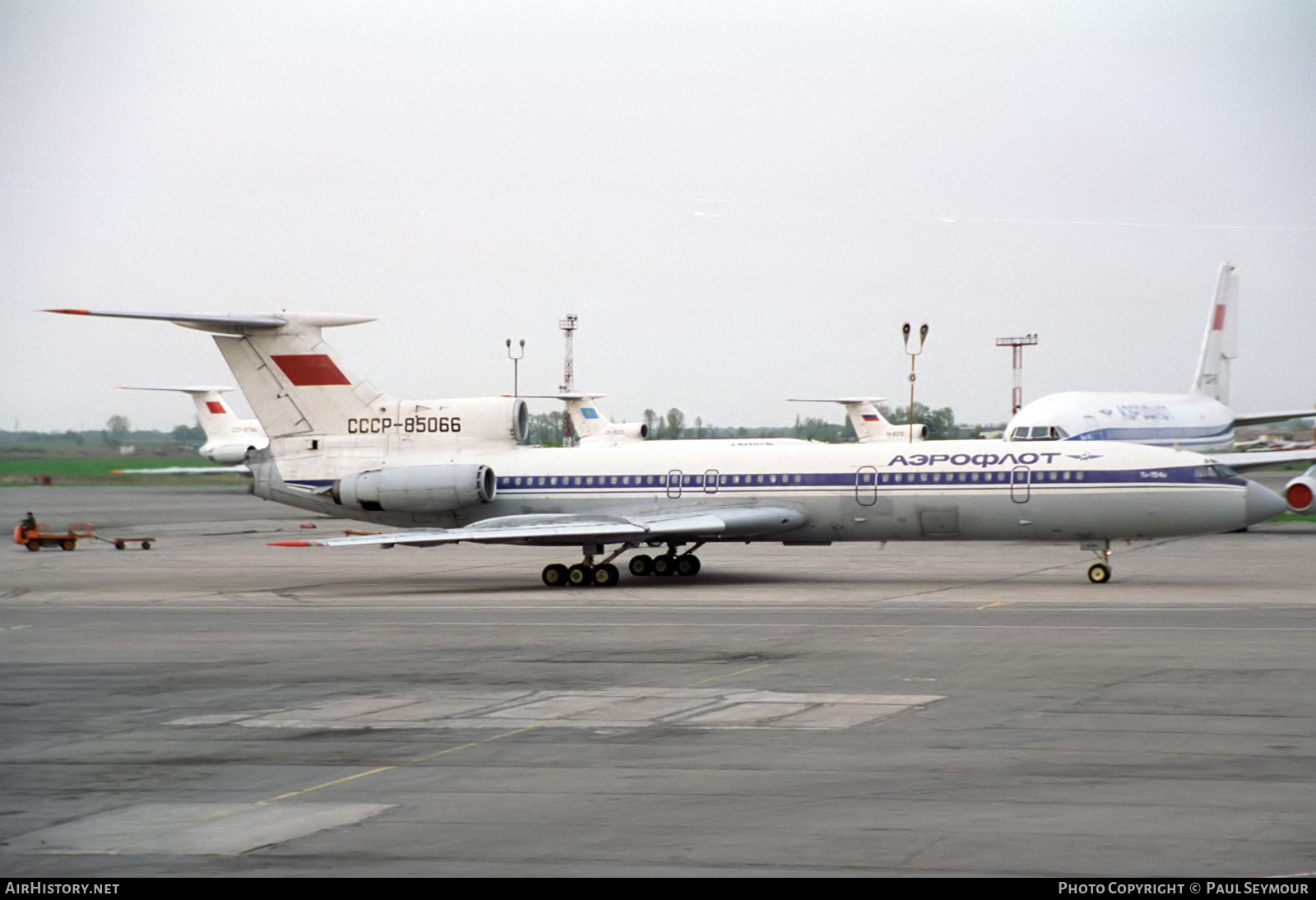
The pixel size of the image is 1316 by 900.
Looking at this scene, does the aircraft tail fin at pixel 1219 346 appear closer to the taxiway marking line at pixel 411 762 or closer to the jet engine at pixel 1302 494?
the jet engine at pixel 1302 494

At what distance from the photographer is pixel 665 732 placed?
14914 millimetres

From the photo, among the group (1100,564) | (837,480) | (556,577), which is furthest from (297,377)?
(1100,564)

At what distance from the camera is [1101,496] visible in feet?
108

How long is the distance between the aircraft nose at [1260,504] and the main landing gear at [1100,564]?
3.20m

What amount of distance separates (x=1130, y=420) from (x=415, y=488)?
1391 inches

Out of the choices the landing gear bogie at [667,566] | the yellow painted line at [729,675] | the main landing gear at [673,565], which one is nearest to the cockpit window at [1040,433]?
the main landing gear at [673,565]

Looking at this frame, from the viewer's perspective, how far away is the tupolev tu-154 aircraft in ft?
108

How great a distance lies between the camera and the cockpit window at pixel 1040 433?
54.4m

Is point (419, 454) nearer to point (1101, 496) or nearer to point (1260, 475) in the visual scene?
point (1101, 496)

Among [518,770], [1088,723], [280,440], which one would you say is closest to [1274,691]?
[1088,723]

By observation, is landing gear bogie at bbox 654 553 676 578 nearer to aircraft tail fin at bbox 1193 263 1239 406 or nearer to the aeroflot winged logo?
the aeroflot winged logo

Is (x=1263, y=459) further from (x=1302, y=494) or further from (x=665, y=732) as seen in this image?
(x=665, y=732)

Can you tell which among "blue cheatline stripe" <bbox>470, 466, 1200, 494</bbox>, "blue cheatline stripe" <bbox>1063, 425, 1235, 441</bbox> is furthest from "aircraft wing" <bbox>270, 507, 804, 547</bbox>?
"blue cheatline stripe" <bbox>1063, 425, 1235, 441</bbox>

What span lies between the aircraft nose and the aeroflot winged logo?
22173mm
